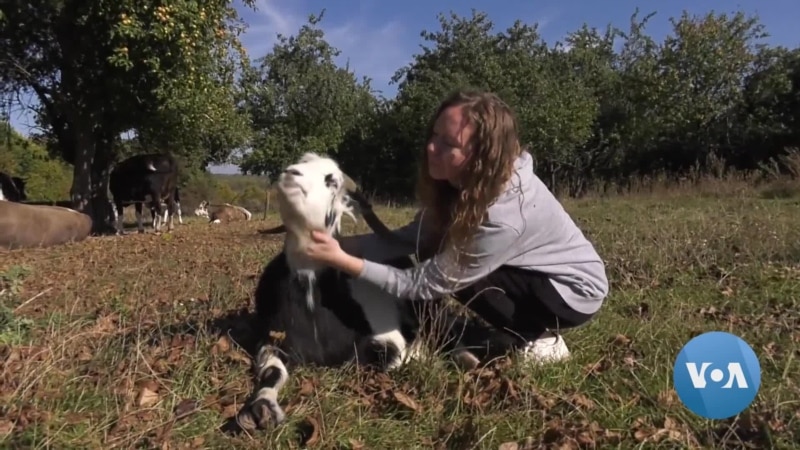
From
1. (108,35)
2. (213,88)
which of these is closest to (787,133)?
(213,88)

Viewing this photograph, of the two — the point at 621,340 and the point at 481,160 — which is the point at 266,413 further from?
the point at 621,340

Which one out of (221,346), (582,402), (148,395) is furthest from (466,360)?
(148,395)

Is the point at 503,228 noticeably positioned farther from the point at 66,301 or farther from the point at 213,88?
the point at 213,88

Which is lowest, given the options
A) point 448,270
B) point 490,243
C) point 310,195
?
point 448,270

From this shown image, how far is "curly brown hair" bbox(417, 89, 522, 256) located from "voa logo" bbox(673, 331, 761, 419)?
97 centimetres

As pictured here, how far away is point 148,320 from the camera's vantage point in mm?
3930

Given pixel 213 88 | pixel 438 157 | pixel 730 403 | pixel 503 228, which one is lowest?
pixel 730 403

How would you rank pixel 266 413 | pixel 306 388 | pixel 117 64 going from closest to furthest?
pixel 266 413, pixel 306 388, pixel 117 64

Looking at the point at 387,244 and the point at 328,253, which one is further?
the point at 387,244

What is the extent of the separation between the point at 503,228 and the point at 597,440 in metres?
0.93

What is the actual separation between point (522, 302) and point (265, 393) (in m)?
1.21

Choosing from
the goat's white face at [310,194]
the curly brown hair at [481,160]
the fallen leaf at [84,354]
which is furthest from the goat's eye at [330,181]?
the fallen leaf at [84,354]

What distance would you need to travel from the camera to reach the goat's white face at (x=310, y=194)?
111 inches

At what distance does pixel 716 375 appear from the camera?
241 centimetres
